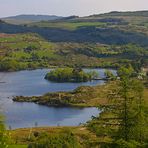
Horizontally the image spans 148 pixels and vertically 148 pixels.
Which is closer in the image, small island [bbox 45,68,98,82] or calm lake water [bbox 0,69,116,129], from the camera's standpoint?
calm lake water [bbox 0,69,116,129]

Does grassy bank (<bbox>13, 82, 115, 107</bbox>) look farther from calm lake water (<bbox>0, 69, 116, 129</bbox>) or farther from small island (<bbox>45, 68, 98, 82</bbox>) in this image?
small island (<bbox>45, 68, 98, 82</bbox>)

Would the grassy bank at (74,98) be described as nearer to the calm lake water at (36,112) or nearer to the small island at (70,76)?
the calm lake water at (36,112)

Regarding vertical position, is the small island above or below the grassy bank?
below

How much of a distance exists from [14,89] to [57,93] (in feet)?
83.6

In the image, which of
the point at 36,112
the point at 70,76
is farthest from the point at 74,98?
the point at 70,76

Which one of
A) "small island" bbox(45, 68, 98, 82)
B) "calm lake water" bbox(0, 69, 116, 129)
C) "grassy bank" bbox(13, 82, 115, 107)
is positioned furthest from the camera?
"small island" bbox(45, 68, 98, 82)

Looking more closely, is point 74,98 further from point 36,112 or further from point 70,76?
point 70,76

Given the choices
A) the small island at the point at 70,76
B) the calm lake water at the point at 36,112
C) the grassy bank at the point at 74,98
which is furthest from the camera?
the small island at the point at 70,76

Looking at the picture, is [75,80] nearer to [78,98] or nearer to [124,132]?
[78,98]

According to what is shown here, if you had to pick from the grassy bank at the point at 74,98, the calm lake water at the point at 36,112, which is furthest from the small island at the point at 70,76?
the grassy bank at the point at 74,98

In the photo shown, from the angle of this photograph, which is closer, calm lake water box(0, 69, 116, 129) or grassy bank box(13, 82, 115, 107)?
calm lake water box(0, 69, 116, 129)

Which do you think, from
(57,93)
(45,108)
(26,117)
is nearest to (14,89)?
(57,93)

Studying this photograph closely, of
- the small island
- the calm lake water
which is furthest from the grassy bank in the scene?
the small island

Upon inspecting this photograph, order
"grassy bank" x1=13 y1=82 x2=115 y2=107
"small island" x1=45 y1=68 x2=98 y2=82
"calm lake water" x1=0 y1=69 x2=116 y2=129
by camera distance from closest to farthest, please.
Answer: "calm lake water" x1=0 y1=69 x2=116 y2=129 → "grassy bank" x1=13 y1=82 x2=115 y2=107 → "small island" x1=45 y1=68 x2=98 y2=82
